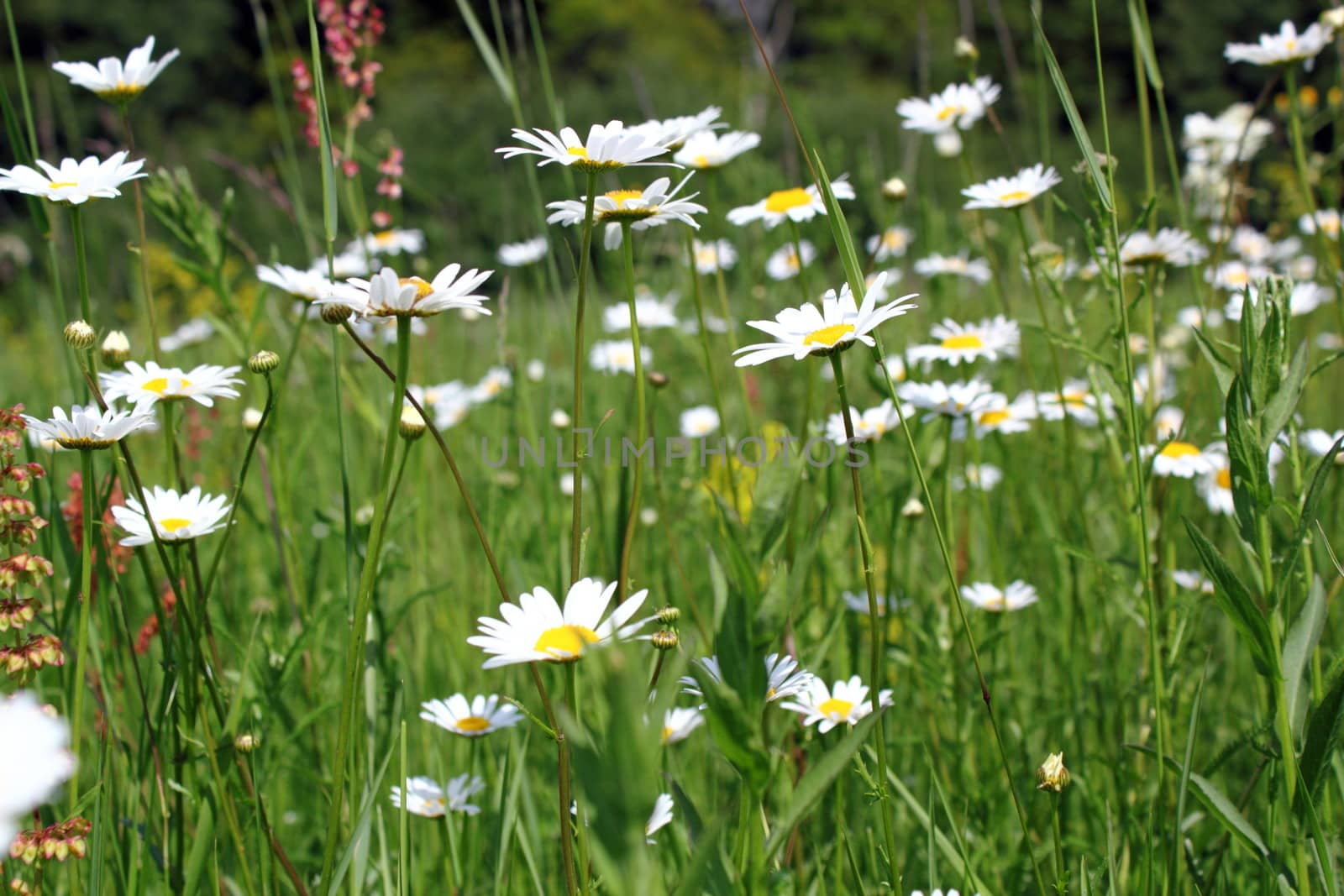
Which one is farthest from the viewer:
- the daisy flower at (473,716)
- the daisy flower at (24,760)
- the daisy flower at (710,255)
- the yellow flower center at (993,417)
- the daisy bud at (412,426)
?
the daisy flower at (710,255)

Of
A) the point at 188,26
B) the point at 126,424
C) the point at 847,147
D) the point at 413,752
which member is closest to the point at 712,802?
the point at 413,752

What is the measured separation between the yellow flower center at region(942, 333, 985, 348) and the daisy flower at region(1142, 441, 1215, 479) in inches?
8.7

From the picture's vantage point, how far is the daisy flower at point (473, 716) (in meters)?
0.93

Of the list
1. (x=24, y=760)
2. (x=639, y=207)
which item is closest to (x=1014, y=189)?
(x=639, y=207)

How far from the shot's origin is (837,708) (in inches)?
36.5

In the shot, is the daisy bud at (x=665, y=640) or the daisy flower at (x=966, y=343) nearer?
the daisy bud at (x=665, y=640)

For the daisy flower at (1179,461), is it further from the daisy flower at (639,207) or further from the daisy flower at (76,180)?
the daisy flower at (76,180)

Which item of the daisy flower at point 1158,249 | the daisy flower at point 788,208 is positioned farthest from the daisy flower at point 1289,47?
the daisy flower at point 788,208

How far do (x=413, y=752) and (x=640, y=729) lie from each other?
3.06ft

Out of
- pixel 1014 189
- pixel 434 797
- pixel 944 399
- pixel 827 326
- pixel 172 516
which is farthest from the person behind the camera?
pixel 1014 189

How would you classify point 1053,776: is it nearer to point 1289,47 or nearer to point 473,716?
point 473,716

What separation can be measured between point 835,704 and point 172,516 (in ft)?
1.85

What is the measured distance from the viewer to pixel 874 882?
3.10ft

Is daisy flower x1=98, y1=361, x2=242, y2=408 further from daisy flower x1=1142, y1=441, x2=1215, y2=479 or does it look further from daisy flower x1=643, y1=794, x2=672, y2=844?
daisy flower x1=1142, y1=441, x2=1215, y2=479
